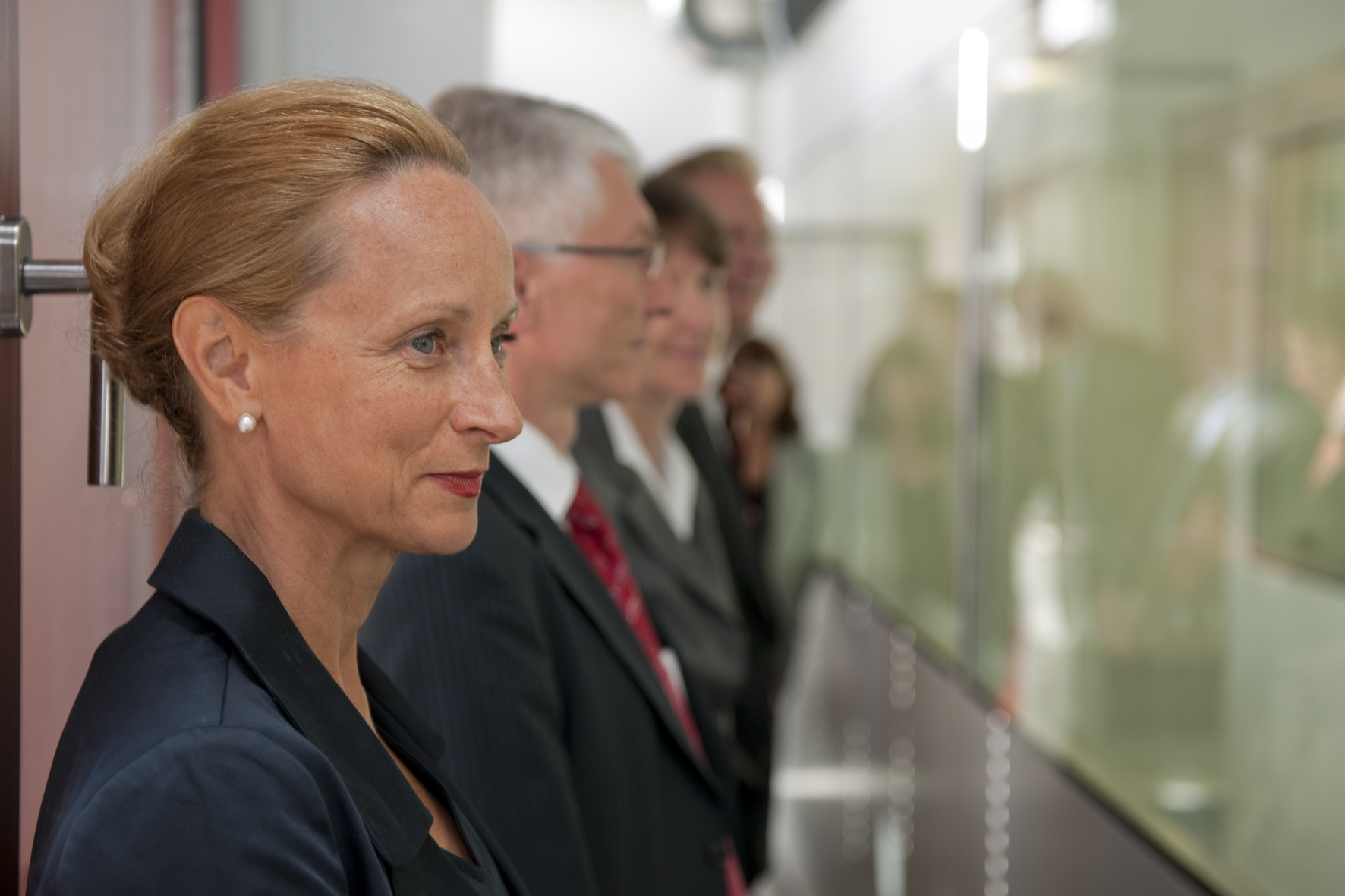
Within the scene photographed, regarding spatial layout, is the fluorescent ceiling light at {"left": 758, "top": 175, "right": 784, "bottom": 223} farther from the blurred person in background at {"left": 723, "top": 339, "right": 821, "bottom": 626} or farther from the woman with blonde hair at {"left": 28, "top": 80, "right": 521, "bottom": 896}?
the woman with blonde hair at {"left": 28, "top": 80, "right": 521, "bottom": 896}

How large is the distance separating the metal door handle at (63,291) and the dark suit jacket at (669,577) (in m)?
1.20

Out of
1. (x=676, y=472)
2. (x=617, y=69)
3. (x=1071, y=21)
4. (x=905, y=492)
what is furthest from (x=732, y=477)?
(x=617, y=69)

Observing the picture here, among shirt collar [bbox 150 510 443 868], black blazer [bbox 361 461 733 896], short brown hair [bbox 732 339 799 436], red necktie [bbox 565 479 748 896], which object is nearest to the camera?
shirt collar [bbox 150 510 443 868]

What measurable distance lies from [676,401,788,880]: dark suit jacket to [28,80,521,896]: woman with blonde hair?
92.0 inches

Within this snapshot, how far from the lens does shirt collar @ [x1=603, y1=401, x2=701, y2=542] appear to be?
8.23 ft

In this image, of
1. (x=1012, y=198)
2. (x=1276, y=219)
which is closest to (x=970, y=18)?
(x=1012, y=198)

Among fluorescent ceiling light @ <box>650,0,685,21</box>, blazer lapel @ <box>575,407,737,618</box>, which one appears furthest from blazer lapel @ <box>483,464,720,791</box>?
fluorescent ceiling light @ <box>650,0,685,21</box>

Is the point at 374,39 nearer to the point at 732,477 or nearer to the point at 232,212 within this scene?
the point at 232,212

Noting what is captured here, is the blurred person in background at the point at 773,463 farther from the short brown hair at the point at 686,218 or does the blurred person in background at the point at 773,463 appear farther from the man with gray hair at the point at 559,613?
the man with gray hair at the point at 559,613

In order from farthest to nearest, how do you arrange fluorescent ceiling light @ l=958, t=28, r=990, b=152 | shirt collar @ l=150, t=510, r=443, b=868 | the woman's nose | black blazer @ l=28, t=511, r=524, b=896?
Answer: fluorescent ceiling light @ l=958, t=28, r=990, b=152 < the woman's nose < shirt collar @ l=150, t=510, r=443, b=868 < black blazer @ l=28, t=511, r=524, b=896

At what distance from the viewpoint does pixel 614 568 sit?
1.86 meters

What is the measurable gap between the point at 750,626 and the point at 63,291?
2.88m

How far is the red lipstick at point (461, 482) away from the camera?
942 millimetres

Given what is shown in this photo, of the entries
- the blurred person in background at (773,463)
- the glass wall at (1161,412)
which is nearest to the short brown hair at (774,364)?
the blurred person in background at (773,463)
